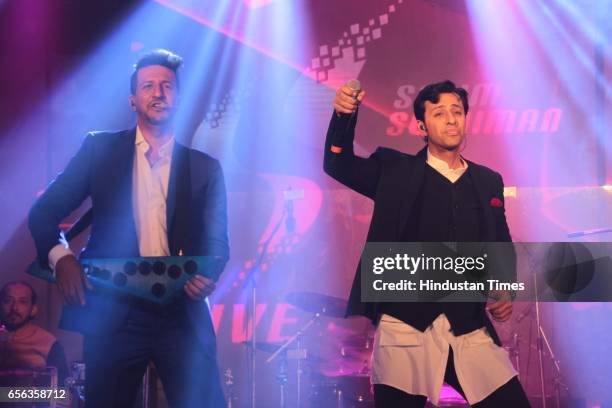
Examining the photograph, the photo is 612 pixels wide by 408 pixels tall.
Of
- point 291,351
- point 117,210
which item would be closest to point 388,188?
Answer: point 117,210

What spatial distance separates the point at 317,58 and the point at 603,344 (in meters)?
3.69

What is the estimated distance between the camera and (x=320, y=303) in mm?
6695

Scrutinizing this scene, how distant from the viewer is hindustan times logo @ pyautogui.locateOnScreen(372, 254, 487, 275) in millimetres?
3545

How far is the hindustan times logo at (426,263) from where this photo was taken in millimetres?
3545

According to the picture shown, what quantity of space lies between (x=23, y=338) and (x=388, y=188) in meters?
4.16

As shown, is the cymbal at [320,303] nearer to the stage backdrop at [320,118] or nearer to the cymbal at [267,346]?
the cymbal at [267,346]

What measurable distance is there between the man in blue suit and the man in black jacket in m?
0.67

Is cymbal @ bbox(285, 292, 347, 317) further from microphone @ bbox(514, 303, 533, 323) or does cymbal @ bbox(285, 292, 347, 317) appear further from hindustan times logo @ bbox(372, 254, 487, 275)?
hindustan times logo @ bbox(372, 254, 487, 275)

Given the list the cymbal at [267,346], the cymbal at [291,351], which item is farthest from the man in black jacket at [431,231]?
the cymbal at [267,346]

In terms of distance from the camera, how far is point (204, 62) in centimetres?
740

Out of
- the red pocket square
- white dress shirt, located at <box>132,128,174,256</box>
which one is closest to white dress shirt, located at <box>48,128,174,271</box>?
white dress shirt, located at <box>132,128,174,256</box>

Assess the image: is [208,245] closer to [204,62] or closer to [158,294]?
[158,294]

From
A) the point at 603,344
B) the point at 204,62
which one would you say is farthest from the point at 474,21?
the point at 603,344

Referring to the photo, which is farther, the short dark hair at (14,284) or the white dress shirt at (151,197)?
the short dark hair at (14,284)
